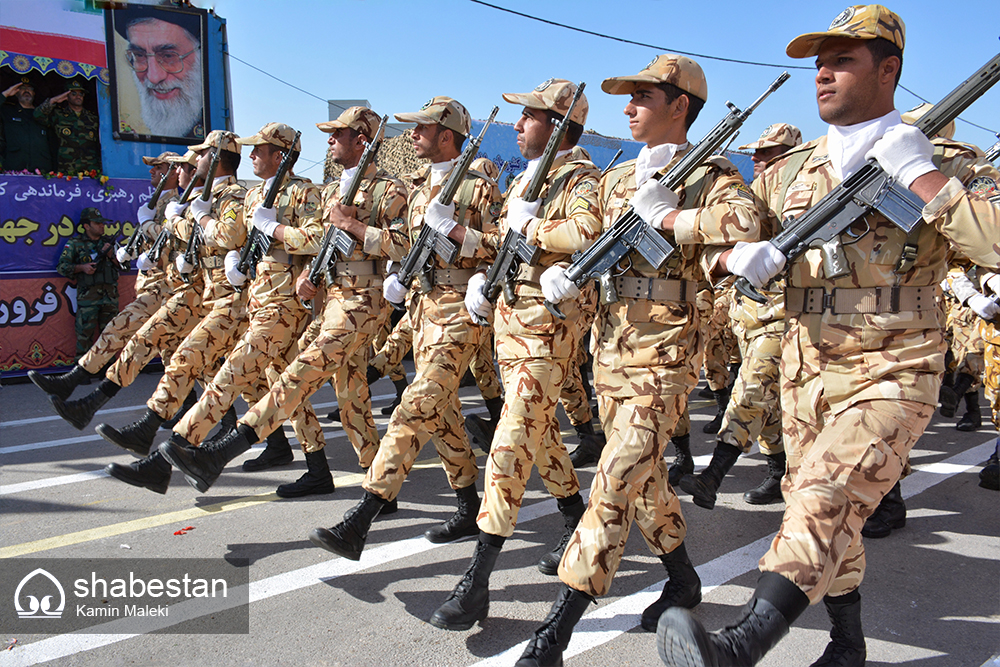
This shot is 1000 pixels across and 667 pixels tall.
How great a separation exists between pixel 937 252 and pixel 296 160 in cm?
430

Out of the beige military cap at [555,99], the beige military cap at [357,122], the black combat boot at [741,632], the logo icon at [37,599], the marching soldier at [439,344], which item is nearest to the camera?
the black combat boot at [741,632]

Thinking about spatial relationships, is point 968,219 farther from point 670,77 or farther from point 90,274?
point 90,274

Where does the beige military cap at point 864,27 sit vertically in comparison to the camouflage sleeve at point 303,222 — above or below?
above

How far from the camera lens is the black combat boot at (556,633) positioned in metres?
2.50

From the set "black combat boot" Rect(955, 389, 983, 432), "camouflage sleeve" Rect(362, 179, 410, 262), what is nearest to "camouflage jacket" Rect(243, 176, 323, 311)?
"camouflage sleeve" Rect(362, 179, 410, 262)

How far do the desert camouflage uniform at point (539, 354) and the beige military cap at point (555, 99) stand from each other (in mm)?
246

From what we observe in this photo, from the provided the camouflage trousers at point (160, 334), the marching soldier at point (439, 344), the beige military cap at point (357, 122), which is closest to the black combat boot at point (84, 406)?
the camouflage trousers at point (160, 334)

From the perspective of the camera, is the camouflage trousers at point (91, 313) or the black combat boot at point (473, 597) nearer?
the black combat boot at point (473, 597)

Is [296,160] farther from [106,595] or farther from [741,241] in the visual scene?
[741,241]

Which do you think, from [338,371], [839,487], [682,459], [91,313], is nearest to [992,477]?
[682,459]

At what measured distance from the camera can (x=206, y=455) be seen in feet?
12.8

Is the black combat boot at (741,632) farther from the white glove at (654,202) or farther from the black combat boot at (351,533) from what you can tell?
the black combat boot at (351,533)

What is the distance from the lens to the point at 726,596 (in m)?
3.24

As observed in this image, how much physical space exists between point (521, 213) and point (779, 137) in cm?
291
